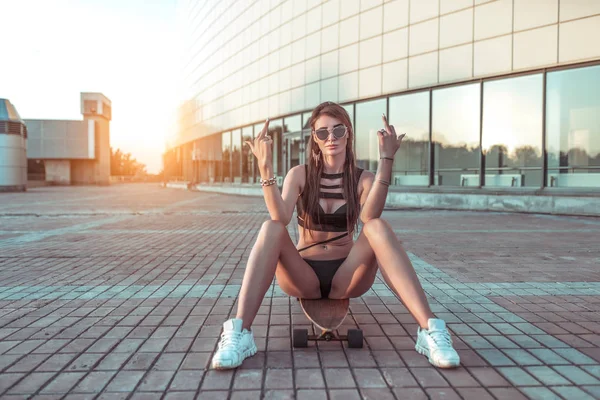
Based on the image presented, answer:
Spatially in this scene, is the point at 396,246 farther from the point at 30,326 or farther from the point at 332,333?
the point at 30,326

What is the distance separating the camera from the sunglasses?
293 cm

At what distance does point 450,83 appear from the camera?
581 inches

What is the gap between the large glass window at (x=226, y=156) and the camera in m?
29.4

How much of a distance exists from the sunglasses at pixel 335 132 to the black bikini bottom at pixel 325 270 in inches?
33.2

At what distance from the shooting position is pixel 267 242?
2674 mm

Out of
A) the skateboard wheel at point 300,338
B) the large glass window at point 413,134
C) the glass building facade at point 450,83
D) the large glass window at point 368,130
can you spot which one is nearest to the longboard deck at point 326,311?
the skateboard wheel at point 300,338

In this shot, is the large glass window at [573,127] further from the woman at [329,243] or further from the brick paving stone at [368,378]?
the brick paving stone at [368,378]

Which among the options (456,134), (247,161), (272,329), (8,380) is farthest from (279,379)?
(247,161)

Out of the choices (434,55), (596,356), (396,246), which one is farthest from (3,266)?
(434,55)

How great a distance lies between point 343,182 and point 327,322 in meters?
0.94

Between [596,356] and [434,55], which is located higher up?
[434,55]

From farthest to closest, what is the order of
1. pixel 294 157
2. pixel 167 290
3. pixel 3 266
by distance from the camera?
pixel 294 157 → pixel 3 266 → pixel 167 290

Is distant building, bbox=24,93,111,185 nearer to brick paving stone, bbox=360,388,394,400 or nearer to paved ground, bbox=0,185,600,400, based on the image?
paved ground, bbox=0,185,600,400

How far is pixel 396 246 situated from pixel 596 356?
137 cm
